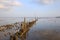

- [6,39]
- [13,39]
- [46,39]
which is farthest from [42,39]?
[13,39]

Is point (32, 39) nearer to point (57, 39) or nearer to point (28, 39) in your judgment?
point (28, 39)

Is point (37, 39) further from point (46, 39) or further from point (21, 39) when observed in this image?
point (21, 39)

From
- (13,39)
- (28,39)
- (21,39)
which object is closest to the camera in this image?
(13,39)

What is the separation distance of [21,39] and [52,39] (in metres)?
4.06

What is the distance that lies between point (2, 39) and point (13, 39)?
3.61 meters

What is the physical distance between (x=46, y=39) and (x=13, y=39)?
229 inches

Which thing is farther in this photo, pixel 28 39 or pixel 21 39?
pixel 28 39

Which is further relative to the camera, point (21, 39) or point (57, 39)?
point (57, 39)

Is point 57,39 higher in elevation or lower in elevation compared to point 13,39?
lower

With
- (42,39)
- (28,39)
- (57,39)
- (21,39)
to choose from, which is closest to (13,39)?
(21,39)

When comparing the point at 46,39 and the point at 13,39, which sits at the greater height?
the point at 13,39

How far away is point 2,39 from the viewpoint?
1566 centimetres

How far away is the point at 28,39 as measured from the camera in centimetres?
1655

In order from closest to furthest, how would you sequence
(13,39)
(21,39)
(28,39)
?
(13,39), (21,39), (28,39)
